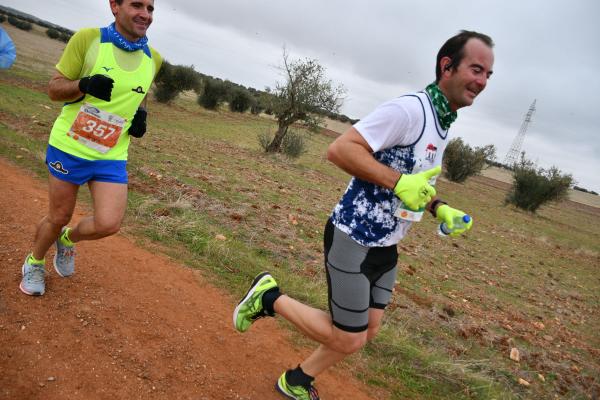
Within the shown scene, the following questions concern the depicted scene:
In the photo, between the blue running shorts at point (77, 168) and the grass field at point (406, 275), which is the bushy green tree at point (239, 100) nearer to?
the grass field at point (406, 275)

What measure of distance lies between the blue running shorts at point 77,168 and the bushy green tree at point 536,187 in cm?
2943

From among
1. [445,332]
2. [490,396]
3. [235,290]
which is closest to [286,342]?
[235,290]

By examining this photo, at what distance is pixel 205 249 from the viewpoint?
4934mm

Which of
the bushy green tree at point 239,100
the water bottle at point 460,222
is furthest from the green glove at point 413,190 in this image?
the bushy green tree at point 239,100

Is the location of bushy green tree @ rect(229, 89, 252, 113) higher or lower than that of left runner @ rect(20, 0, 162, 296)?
higher

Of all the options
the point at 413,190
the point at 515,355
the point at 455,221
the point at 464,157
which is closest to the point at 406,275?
the point at 515,355

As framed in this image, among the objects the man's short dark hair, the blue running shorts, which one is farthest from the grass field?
the man's short dark hair

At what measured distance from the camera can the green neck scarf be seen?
2.29m

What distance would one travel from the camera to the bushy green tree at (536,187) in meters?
27.1

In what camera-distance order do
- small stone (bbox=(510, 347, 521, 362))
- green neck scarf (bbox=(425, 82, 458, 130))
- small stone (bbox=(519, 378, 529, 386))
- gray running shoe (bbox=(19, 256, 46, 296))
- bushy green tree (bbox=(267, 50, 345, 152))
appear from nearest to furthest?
green neck scarf (bbox=(425, 82, 458, 130))
gray running shoe (bbox=(19, 256, 46, 296))
small stone (bbox=(519, 378, 529, 386))
small stone (bbox=(510, 347, 521, 362))
bushy green tree (bbox=(267, 50, 345, 152))

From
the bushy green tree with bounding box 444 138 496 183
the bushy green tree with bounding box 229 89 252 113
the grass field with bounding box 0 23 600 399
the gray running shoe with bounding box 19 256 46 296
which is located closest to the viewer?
the gray running shoe with bounding box 19 256 46 296

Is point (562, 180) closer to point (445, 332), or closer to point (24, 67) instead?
point (445, 332)

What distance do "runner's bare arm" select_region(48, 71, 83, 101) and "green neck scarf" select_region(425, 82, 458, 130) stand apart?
2.23 m

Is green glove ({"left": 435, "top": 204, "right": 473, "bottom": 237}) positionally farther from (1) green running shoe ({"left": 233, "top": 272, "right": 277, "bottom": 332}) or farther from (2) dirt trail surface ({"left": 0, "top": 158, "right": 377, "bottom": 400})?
(2) dirt trail surface ({"left": 0, "top": 158, "right": 377, "bottom": 400})
